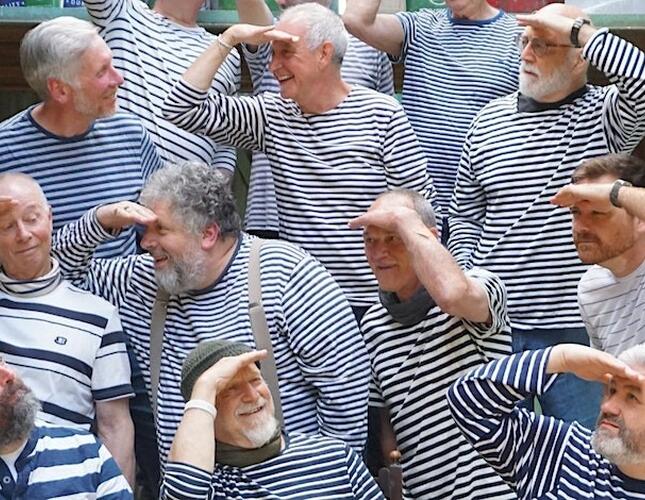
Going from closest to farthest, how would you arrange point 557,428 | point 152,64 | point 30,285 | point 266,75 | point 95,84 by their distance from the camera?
1. point 557,428
2. point 30,285
3. point 95,84
4. point 152,64
5. point 266,75

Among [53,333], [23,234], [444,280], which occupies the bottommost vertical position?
[53,333]

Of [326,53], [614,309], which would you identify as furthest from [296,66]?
[614,309]

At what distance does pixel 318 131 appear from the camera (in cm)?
446

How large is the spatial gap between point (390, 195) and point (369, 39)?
836 mm

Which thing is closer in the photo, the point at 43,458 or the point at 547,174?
the point at 43,458

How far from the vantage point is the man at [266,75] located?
476cm

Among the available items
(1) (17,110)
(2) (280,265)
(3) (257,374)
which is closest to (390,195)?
(2) (280,265)

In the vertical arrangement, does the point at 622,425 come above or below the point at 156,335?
above

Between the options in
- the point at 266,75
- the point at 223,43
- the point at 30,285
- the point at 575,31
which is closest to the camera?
the point at 30,285

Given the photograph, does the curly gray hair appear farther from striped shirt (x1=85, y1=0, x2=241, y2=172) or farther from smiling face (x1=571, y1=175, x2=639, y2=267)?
smiling face (x1=571, y1=175, x2=639, y2=267)

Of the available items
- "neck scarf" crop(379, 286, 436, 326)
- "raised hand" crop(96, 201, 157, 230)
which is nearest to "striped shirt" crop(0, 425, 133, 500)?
"raised hand" crop(96, 201, 157, 230)

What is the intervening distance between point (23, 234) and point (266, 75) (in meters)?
1.04

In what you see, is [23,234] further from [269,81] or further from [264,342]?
[269,81]

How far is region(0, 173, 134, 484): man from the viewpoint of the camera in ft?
13.3
